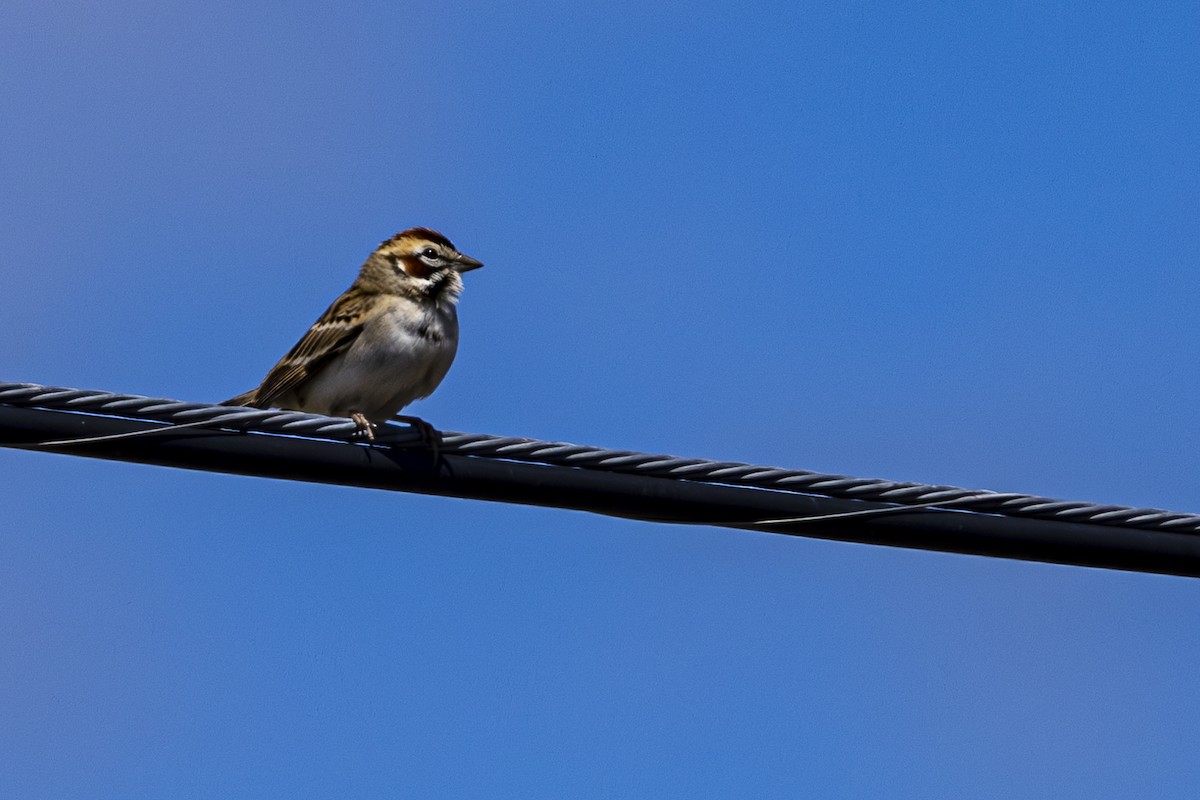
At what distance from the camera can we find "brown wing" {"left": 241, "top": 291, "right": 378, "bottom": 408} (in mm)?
10172

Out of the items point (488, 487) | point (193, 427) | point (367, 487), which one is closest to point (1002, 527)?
point (488, 487)

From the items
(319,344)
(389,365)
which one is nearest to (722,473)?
(389,365)

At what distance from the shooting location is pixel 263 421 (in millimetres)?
6250

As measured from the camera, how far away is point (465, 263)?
35.6 feet

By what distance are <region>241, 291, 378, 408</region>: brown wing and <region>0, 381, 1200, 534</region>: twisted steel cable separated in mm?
3813

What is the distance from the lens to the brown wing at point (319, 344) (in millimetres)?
10172

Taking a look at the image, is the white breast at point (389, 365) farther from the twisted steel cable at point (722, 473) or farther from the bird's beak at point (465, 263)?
the twisted steel cable at point (722, 473)

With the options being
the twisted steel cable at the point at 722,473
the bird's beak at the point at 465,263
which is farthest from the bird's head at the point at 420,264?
the twisted steel cable at the point at 722,473

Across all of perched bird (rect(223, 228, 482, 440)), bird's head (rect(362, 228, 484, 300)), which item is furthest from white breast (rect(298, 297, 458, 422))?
bird's head (rect(362, 228, 484, 300))

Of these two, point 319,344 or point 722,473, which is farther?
point 319,344

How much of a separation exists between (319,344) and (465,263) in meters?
1.10

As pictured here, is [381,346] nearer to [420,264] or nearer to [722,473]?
[420,264]

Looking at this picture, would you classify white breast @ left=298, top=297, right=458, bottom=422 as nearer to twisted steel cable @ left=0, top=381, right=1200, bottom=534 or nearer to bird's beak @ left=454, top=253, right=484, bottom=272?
bird's beak @ left=454, top=253, right=484, bottom=272

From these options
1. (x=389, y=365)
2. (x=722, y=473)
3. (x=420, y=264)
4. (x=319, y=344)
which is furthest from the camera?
(x=420, y=264)
